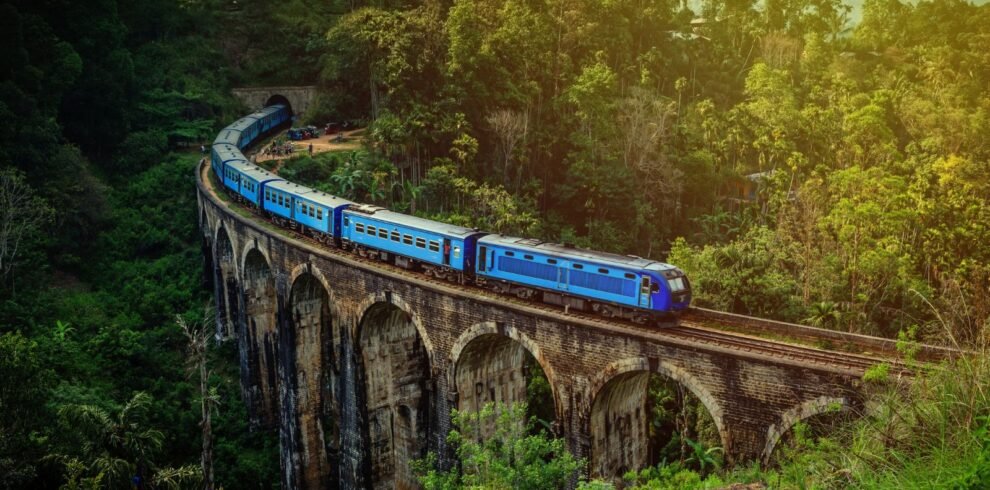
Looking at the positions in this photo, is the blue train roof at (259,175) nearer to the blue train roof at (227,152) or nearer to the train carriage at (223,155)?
the train carriage at (223,155)

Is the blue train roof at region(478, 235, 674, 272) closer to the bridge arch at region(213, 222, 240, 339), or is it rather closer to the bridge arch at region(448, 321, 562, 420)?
the bridge arch at region(448, 321, 562, 420)

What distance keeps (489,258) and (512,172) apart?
79.8 feet

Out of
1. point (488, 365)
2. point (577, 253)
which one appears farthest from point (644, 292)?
point (488, 365)

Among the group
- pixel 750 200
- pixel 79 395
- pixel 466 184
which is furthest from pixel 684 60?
pixel 79 395

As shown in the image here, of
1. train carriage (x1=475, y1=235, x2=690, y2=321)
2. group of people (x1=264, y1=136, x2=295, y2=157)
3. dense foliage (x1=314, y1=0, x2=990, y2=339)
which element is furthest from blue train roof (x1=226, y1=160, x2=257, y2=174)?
train carriage (x1=475, y1=235, x2=690, y2=321)

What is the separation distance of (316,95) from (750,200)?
36765 mm

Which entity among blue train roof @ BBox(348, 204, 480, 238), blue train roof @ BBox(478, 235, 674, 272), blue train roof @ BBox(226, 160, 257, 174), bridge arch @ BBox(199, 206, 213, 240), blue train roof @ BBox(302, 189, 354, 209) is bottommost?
bridge arch @ BBox(199, 206, 213, 240)

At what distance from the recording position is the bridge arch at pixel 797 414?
702 inches

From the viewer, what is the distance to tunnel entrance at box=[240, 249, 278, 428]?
3797cm

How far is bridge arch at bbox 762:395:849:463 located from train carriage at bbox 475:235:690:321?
445 cm

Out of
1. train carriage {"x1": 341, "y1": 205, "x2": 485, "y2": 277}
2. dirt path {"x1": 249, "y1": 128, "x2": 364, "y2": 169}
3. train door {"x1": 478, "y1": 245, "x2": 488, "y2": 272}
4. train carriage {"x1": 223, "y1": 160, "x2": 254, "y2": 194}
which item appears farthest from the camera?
dirt path {"x1": 249, "y1": 128, "x2": 364, "y2": 169}

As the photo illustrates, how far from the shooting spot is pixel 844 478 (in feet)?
43.0

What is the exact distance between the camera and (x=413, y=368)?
30828mm

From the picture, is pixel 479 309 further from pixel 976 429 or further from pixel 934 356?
pixel 976 429
